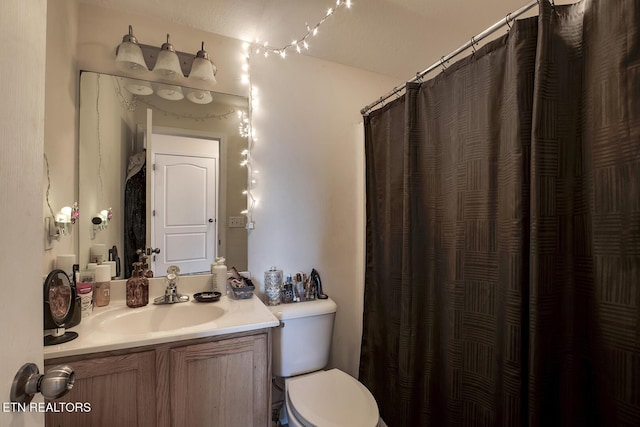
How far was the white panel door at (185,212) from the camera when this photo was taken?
5.08 ft

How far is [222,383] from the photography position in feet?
3.69

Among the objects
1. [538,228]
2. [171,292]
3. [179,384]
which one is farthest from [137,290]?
[538,228]

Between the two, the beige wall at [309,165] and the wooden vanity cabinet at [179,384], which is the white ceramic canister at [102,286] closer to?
the wooden vanity cabinet at [179,384]

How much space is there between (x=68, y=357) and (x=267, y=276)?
0.91m

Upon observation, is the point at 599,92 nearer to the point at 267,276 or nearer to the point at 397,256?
the point at 397,256

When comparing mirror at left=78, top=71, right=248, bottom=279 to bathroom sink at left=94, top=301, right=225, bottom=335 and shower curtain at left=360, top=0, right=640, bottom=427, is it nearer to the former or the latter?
bathroom sink at left=94, top=301, right=225, bottom=335

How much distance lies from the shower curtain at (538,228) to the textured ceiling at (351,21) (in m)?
0.55

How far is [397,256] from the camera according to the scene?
1.56 m

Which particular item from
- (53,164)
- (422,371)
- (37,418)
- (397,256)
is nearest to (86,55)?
(53,164)

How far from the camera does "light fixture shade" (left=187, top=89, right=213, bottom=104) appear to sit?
1.60 m

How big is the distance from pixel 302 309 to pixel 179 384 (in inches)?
26.6

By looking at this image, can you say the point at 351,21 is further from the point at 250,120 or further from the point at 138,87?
the point at 138,87

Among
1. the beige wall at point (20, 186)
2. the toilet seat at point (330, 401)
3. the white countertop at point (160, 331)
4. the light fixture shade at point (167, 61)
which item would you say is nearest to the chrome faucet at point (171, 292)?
the white countertop at point (160, 331)

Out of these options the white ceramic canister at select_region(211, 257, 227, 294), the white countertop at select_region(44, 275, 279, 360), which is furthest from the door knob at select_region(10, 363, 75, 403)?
the white ceramic canister at select_region(211, 257, 227, 294)
